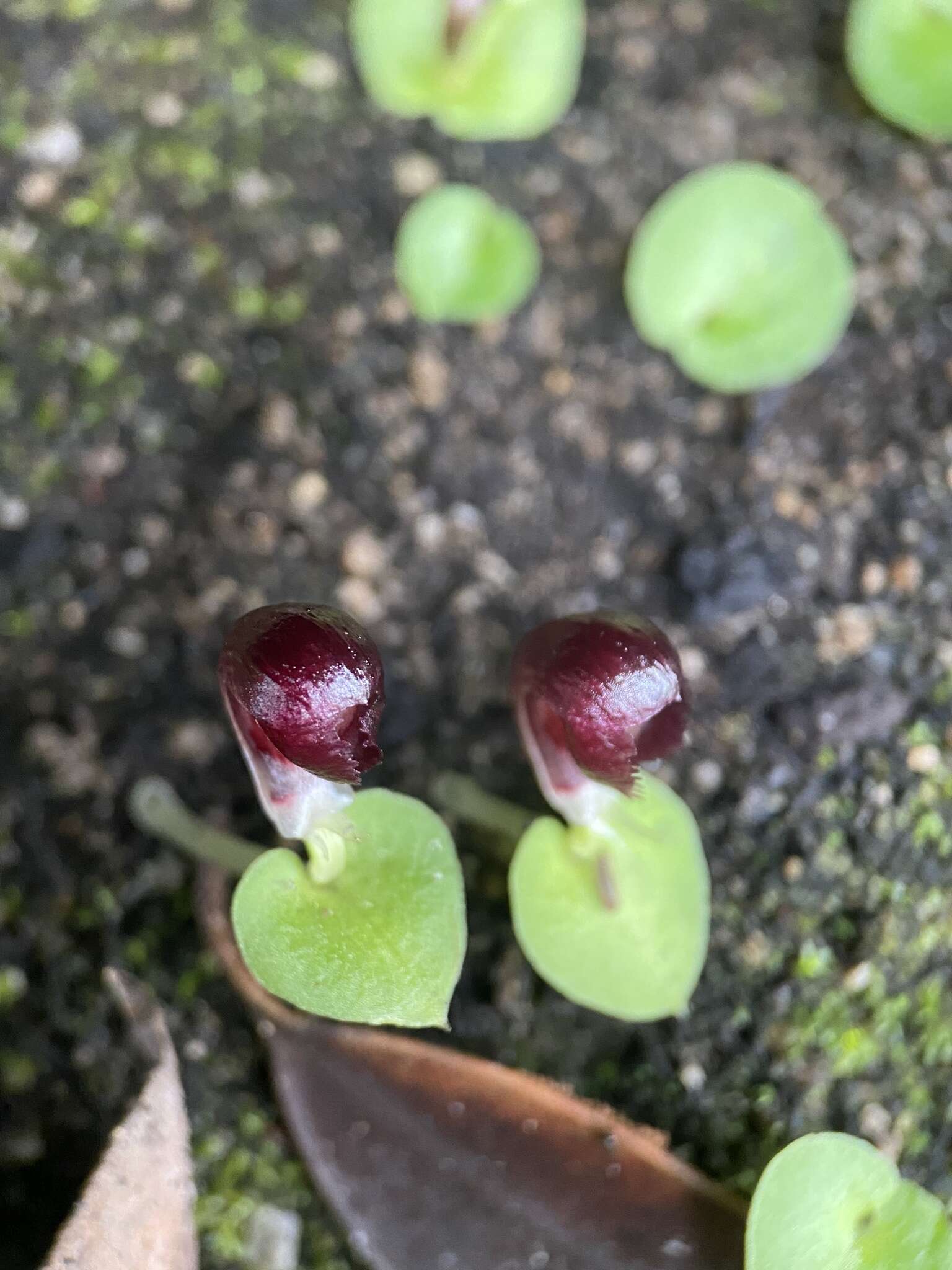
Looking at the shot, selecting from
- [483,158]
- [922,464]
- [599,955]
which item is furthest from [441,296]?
[599,955]

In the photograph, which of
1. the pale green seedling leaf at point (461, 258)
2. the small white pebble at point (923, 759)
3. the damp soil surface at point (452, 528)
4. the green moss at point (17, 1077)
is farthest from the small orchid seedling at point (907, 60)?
the green moss at point (17, 1077)

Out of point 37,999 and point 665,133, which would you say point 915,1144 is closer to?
point 37,999

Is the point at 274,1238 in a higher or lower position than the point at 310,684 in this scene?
lower

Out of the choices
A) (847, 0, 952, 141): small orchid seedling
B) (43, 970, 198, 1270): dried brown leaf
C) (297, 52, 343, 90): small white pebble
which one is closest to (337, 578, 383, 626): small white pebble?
(43, 970, 198, 1270): dried brown leaf

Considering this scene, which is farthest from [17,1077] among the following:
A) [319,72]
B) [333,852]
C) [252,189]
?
[319,72]

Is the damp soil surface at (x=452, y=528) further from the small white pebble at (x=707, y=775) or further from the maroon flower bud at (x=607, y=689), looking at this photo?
the maroon flower bud at (x=607, y=689)

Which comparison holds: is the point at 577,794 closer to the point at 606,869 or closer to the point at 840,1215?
the point at 606,869

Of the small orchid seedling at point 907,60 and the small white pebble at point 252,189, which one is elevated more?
the small orchid seedling at point 907,60
